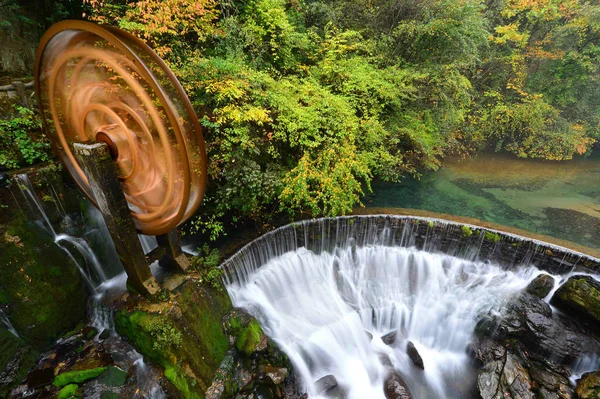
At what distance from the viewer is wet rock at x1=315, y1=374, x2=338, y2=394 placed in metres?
5.46

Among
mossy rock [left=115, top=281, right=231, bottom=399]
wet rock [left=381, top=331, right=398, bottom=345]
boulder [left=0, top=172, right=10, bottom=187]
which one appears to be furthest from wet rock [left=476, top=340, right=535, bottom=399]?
boulder [left=0, top=172, right=10, bottom=187]

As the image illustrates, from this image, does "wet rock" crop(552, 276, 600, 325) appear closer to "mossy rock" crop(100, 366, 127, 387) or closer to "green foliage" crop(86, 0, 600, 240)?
"green foliage" crop(86, 0, 600, 240)

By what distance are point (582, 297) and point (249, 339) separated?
21.7ft

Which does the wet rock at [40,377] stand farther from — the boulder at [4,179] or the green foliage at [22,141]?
the green foliage at [22,141]

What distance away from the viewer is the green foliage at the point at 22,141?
16.5ft

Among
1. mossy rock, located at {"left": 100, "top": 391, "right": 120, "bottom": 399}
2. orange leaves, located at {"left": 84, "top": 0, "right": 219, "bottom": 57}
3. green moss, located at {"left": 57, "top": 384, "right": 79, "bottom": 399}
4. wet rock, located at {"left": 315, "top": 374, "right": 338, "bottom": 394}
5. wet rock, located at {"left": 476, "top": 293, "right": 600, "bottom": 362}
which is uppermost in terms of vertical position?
orange leaves, located at {"left": 84, "top": 0, "right": 219, "bottom": 57}

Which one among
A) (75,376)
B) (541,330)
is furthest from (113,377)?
(541,330)

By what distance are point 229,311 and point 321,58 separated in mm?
8033

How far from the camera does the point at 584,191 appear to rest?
11367 millimetres

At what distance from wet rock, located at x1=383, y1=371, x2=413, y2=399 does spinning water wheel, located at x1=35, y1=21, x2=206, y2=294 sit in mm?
5019

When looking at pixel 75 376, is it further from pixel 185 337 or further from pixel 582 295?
pixel 582 295

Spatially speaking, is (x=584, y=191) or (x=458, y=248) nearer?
(x=458, y=248)

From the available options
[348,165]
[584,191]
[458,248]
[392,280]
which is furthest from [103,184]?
[584,191]

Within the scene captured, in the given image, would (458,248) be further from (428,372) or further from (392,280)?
(428,372)
